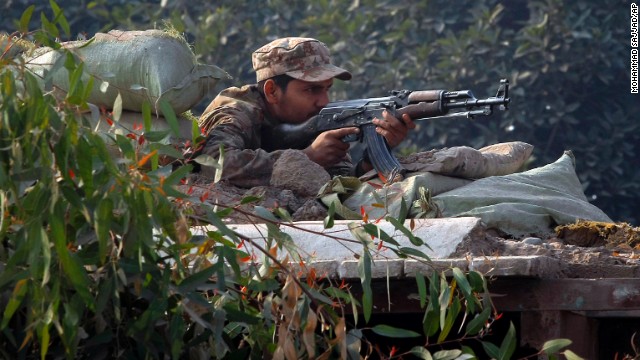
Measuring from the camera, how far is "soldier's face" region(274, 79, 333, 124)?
6016 mm

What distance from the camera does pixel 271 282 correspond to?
3.39 m

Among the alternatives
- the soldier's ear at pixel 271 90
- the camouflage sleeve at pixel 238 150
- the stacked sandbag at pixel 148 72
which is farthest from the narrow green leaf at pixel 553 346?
the soldier's ear at pixel 271 90

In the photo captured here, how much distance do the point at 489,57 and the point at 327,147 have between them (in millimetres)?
6247

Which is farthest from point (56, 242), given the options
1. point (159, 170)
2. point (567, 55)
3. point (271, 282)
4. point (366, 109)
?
point (567, 55)

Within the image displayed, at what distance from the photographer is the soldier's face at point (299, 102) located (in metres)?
6.02

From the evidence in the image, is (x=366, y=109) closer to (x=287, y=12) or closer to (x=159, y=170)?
(x=159, y=170)

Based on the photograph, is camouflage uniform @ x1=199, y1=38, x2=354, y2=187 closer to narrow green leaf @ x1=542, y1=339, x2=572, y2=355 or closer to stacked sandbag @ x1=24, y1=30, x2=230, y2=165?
stacked sandbag @ x1=24, y1=30, x2=230, y2=165

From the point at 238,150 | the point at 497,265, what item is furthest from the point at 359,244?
the point at 238,150

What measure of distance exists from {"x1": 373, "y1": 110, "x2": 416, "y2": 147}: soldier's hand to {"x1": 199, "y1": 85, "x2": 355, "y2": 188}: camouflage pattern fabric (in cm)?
22

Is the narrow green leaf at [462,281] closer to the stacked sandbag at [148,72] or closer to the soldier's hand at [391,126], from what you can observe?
the soldier's hand at [391,126]

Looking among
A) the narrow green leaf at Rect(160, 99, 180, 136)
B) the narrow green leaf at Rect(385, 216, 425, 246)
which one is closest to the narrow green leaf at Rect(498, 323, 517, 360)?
the narrow green leaf at Rect(385, 216, 425, 246)

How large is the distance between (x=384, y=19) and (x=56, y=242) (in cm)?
932

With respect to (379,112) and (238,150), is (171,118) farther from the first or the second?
(379,112)

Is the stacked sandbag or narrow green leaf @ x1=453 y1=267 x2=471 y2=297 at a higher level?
narrow green leaf @ x1=453 y1=267 x2=471 y2=297
